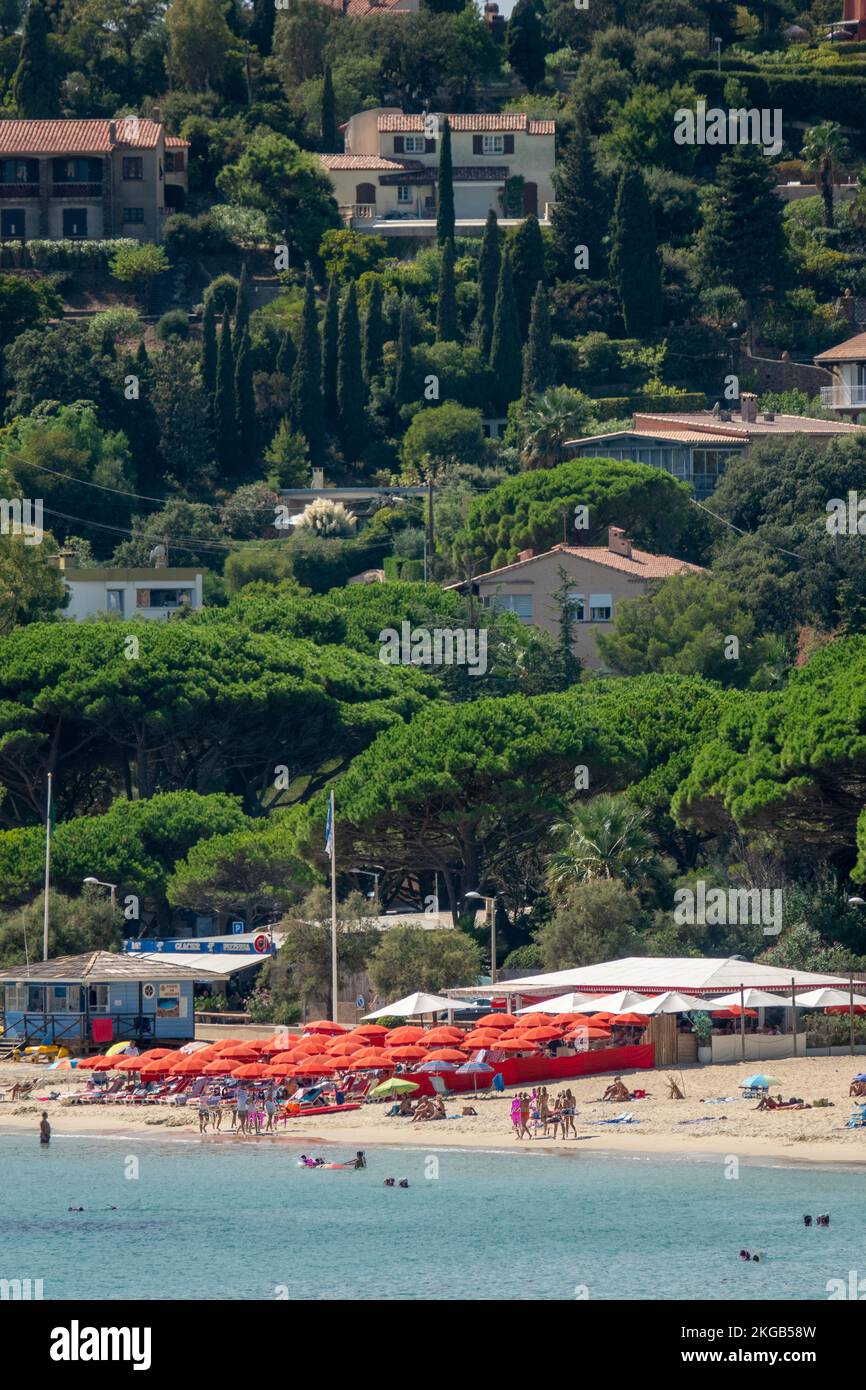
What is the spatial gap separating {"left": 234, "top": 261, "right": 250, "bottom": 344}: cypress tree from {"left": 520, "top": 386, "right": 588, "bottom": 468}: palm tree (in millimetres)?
14227

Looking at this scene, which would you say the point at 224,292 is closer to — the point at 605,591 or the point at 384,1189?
the point at 605,591

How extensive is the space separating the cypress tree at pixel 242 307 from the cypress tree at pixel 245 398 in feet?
0.69

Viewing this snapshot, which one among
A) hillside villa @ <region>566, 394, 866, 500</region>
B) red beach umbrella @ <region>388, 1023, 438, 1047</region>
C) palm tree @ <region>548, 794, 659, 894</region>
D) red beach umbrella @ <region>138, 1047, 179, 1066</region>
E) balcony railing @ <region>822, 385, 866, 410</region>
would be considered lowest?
red beach umbrella @ <region>138, 1047, 179, 1066</region>

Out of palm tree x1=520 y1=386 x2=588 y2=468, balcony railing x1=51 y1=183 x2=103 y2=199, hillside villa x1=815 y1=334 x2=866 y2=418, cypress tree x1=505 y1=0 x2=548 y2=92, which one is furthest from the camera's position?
cypress tree x1=505 y1=0 x2=548 y2=92

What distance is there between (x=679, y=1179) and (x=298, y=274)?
4089 inches

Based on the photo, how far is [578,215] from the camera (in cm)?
14662

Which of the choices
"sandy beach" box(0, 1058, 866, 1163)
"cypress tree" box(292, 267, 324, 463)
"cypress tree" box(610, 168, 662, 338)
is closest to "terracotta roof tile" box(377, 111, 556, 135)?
"cypress tree" box(610, 168, 662, 338)

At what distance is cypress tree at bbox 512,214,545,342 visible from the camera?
140 m

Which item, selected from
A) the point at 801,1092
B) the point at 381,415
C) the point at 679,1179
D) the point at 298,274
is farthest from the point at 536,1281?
the point at 298,274

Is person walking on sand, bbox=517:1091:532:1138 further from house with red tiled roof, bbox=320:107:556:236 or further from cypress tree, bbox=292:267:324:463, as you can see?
house with red tiled roof, bbox=320:107:556:236

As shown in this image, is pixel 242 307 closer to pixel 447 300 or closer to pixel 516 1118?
pixel 447 300

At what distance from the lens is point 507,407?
13988cm

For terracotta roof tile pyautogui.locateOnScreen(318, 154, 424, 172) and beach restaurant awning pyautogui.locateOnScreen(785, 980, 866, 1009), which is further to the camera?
terracotta roof tile pyautogui.locateOnScreen(318, 154, 424, 172)

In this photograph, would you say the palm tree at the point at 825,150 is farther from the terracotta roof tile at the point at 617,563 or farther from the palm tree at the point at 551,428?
the terracotta roof tile at the point at 617,563
